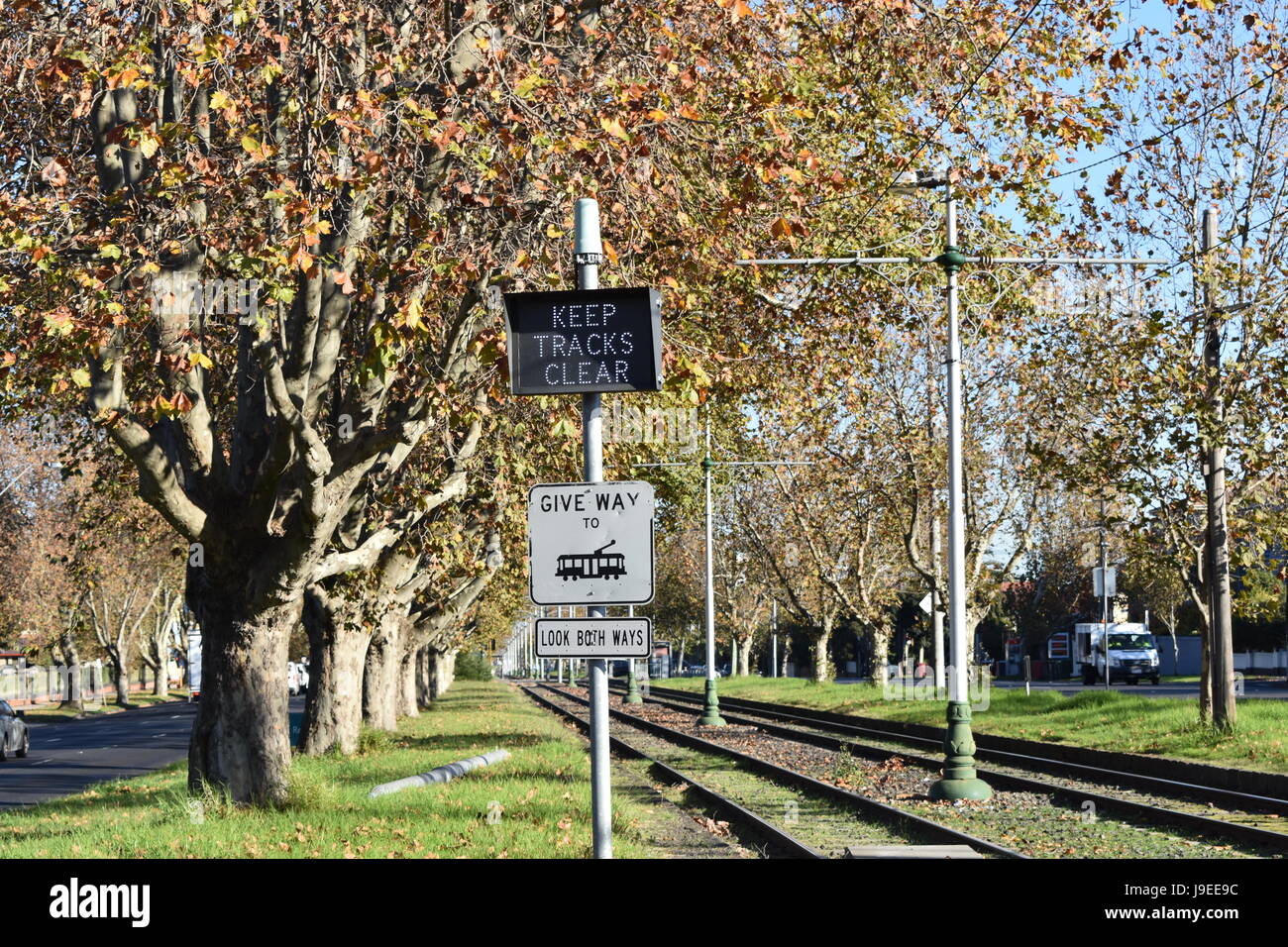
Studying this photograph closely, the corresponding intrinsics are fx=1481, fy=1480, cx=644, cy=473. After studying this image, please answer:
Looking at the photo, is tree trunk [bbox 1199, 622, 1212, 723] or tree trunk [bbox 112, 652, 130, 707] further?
tree trunk [bbox 112, 652, 130, 707]

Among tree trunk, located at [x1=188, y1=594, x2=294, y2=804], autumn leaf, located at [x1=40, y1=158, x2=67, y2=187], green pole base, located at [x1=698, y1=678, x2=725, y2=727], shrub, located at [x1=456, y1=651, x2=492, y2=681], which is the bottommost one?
shrub, located at [x1=456, y1=651, x2=492, y2=681]

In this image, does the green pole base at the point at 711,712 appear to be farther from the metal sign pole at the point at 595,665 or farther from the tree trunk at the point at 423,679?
the metal sign pole at the point at 595,665

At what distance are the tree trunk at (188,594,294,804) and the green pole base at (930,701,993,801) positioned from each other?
785 cm

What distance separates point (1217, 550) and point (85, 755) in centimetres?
2503

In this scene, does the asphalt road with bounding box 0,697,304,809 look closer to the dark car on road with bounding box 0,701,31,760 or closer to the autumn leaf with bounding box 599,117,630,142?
the dark car on road with bounding box 0,701,31,760

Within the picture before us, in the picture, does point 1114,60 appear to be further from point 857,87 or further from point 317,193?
point 317,193

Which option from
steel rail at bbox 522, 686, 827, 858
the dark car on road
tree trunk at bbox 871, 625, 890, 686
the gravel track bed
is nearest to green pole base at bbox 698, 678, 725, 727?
steel rail at bbox 522, 686, 827, 858

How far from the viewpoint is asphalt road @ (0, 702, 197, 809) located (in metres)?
25.0

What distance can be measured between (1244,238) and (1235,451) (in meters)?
3.44

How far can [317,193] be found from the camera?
1326 centimetres

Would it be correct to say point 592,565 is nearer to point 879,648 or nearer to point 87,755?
point 87,755

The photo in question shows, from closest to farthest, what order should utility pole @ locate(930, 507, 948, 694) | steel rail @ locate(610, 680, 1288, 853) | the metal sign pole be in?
the metal sign pole → steel rail @ locate(610, 680, 1288, 853) → utility pole @ locate(930, 507, 948, 694)

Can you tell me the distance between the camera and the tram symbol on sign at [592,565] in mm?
8117

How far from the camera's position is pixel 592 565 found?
26.7 ft
